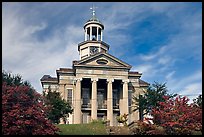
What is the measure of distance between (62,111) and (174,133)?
608 inches

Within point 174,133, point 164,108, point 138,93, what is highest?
point 138,93

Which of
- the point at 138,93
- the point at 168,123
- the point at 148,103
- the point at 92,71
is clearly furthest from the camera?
the point at 138,93

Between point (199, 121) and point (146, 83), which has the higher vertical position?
point (146, 83)

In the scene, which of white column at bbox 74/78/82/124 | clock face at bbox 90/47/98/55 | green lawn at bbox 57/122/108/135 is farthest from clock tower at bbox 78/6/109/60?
green lawn at bbox 57/122/108/135

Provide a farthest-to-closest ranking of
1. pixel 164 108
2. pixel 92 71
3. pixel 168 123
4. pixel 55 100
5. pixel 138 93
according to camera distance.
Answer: pixel 138 93 → pixel 92 71 → pixel 55 100 → pixel 164 108 → pixel 168 123

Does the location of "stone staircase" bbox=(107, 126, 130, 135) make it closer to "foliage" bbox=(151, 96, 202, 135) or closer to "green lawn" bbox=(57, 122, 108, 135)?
"green lawn" bbox=(57, 122, 108, 135)

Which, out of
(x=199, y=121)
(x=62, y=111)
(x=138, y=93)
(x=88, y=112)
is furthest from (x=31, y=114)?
(x=138, y=93)

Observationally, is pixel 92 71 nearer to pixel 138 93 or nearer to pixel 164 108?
pixel 138 93

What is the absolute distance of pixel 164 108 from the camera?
89.6ft

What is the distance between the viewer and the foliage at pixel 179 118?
83.1 ft

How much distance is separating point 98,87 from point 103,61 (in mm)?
3917

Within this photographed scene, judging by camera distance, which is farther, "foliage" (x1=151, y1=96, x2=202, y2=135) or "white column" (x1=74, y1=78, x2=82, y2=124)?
"white column" (x1=74, y1=78, x2=82, y2=124)

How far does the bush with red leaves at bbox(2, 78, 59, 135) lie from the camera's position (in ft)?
68.3

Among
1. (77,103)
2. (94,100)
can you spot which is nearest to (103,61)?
(94,100)
